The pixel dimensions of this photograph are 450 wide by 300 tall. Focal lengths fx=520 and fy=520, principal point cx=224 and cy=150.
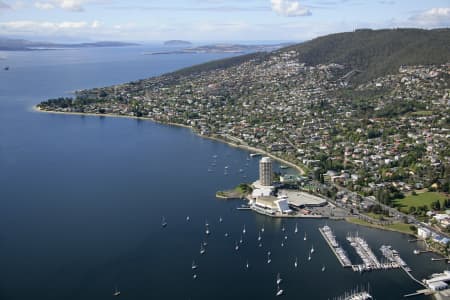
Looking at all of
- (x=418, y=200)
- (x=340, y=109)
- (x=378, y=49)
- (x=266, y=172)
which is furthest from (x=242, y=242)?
(x=378, y=49)

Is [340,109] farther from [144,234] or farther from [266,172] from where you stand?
[144,234]

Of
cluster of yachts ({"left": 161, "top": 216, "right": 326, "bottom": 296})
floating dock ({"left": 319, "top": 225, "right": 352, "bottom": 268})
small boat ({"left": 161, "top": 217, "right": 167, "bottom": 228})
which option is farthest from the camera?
small boat ({"left": 161, "top": 217, "right": 167, "bottom": 228})

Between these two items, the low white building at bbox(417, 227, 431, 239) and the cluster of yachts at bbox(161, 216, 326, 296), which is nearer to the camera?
the cluster of yachts at bbox(161, 216, 326, 296)

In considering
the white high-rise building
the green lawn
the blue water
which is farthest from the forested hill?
the white high-rise building

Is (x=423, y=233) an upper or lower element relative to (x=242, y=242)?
upper

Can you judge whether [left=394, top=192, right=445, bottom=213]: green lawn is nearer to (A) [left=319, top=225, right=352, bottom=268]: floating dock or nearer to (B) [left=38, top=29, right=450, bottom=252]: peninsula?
(B) [left=38, top=29, right=450, bottom=252]: peninsula

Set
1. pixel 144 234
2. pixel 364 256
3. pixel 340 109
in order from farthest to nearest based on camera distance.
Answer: pixel 340 109
pixel 144 234
pixel 364 256
